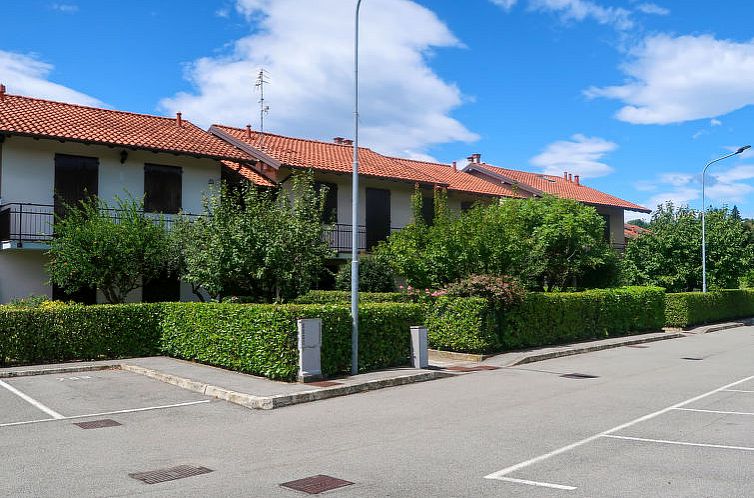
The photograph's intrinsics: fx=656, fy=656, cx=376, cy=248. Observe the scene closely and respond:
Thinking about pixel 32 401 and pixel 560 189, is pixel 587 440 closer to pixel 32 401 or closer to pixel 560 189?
pixel 32 401

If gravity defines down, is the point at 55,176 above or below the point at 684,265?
above

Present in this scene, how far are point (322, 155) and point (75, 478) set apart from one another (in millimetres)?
21334

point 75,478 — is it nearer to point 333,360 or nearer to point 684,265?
point 333,360

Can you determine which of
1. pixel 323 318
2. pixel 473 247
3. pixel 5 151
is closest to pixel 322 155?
pixel 473 247

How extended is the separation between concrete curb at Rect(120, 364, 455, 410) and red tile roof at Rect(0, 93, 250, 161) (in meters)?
8.11

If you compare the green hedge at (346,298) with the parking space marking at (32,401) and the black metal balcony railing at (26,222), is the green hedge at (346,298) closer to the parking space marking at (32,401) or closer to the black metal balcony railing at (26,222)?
the black metal balcony railing at (26,222)

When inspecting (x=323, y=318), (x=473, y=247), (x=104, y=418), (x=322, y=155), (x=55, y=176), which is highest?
(x=322, y=155)

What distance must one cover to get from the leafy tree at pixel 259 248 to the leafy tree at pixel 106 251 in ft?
4.96

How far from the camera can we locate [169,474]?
21.9 ft

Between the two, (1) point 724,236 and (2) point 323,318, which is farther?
(1) point 724,236

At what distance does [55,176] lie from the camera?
62.9 feet

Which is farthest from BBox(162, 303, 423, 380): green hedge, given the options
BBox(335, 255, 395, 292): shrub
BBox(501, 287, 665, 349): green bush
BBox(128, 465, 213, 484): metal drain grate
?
BBox(335, 255, 395, 292): shrub

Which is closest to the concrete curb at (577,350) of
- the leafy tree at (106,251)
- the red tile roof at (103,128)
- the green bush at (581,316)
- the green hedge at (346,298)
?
the green bush at (581,316)

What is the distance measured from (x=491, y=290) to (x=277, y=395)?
26.8 feet
